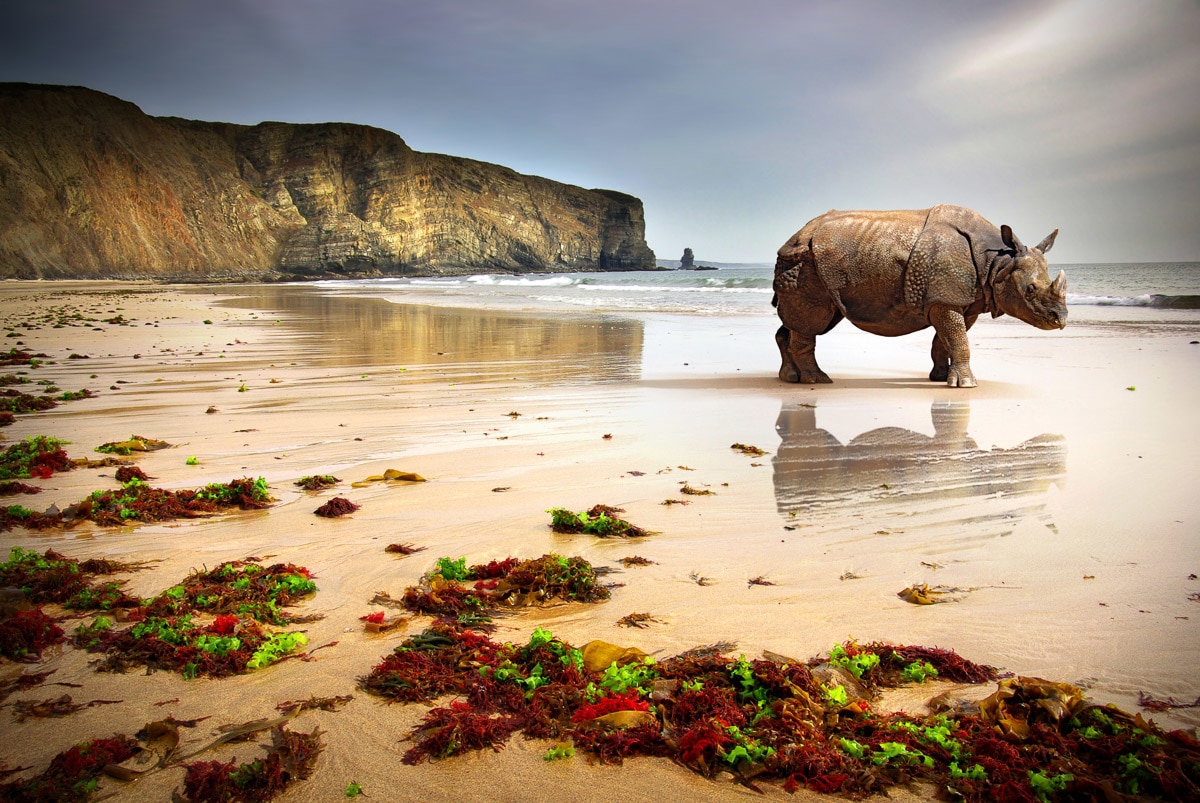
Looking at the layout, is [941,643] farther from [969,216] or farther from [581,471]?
[969,216]

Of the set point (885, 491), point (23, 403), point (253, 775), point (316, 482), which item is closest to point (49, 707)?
point (253, 775)

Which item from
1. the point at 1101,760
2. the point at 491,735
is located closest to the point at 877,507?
the point at 1101,760

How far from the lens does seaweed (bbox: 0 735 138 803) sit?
2170mm

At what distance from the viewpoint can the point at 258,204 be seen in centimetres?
8550

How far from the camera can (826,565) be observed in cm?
394

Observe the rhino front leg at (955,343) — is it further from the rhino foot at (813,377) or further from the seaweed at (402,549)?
the seaweed at (402,549)

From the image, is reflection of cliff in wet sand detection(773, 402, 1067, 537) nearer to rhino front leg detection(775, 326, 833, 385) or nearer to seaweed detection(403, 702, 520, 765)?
seaweed detection(403, 702, 520, 765)

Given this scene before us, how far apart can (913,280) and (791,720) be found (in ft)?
28.8

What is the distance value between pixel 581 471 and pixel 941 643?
323 cm

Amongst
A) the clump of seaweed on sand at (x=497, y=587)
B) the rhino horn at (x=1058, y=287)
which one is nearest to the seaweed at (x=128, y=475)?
the clump of seaweed on sand at (x=497, y=587)

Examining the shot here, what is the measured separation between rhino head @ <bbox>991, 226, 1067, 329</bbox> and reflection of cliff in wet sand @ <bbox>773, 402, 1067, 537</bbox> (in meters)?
3.39

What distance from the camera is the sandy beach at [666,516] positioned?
2.71 metres

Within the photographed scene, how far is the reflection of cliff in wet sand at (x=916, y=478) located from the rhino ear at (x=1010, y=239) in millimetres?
3639

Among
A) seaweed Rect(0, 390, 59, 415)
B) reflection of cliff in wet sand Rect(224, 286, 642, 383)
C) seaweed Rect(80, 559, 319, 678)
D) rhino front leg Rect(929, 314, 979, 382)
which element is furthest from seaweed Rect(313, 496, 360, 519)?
rhino front leg Rect(929, 314, 979, 382)
